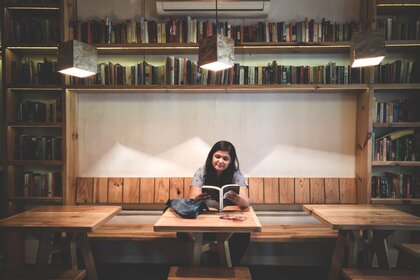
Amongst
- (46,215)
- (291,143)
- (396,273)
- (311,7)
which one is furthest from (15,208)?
(311,7)

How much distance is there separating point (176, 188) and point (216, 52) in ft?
5.93

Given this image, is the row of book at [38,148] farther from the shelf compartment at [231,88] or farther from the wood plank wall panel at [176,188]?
the wood plank wall panel at [176,188]

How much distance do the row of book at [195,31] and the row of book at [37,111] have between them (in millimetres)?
801

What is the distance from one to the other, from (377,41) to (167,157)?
245 cm

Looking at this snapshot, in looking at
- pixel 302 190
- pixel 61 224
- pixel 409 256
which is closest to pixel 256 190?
pixel 302 190

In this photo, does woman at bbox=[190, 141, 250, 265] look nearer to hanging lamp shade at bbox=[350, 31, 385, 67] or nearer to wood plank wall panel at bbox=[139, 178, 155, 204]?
wood plank wall panel at bbox=[139, 178, 155, 204]

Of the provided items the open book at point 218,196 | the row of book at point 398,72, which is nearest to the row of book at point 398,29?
the row of book at point 398,72

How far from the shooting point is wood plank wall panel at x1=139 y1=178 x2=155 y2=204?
3.80 meters

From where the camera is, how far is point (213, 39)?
8.41 feet

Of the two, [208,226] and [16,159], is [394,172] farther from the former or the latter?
[16,159]

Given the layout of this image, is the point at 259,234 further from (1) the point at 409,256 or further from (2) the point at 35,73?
(2) the point at 35,73

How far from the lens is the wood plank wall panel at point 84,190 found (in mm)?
3797

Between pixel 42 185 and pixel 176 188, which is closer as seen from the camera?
pixel 42 185

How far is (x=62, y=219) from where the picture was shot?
2.62 metres
